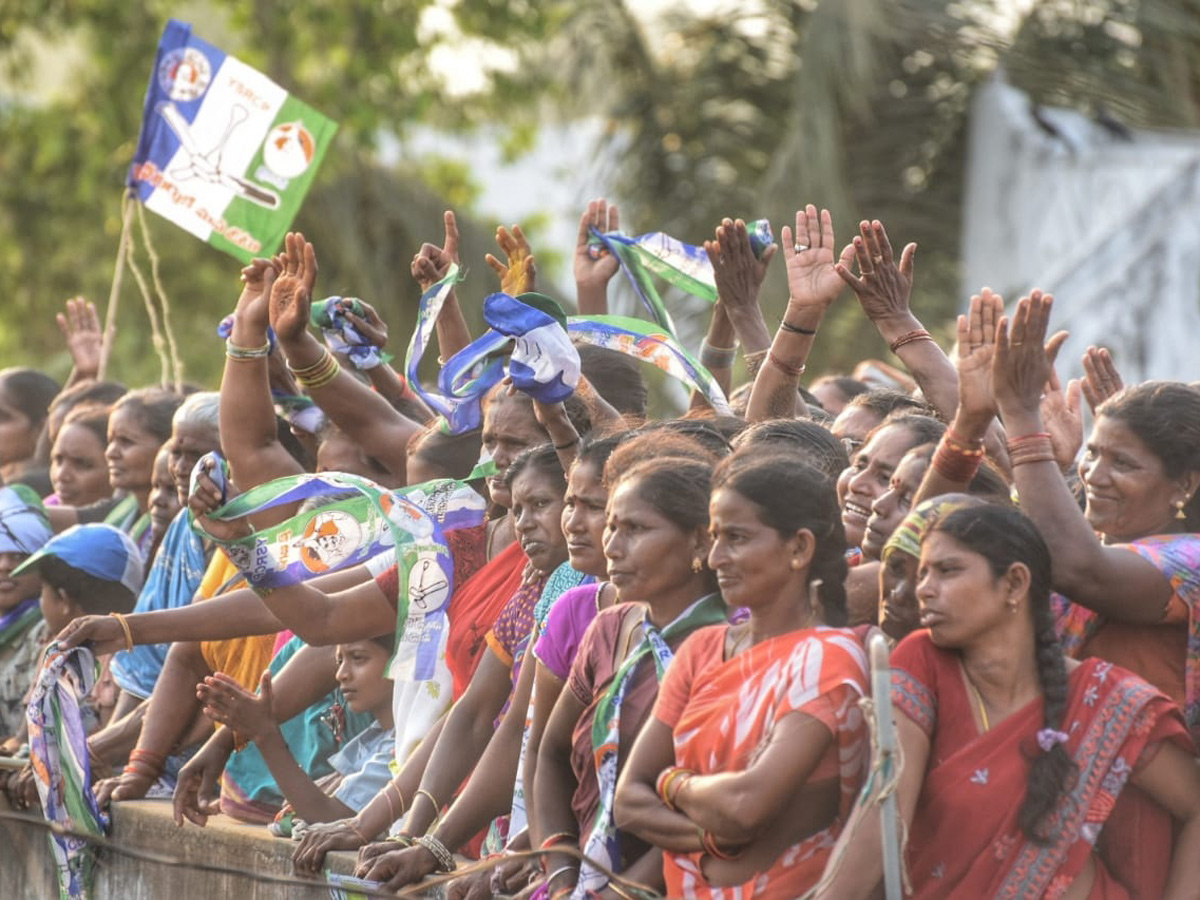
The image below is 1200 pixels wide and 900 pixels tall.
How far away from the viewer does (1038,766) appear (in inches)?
146

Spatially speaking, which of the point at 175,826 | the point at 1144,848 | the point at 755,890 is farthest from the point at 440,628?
the point at 1144,848

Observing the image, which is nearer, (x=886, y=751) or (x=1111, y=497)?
(x=886, y=751)

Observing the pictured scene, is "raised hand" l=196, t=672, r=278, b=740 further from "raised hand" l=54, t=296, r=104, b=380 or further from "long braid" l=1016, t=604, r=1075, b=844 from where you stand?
"raised hand" l=54, t=296, r=104, b=380

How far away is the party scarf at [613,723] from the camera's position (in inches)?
164

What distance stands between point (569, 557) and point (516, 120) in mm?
14556

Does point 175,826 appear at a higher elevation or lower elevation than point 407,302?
higher

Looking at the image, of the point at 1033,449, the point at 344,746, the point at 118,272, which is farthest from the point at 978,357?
the point at 118,272

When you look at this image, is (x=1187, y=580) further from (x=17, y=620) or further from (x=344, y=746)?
(x=17, y=620)

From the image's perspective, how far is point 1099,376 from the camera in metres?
5.28

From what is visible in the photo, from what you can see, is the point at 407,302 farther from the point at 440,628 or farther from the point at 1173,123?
the point at 440,628

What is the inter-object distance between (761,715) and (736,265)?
2318 millimetres

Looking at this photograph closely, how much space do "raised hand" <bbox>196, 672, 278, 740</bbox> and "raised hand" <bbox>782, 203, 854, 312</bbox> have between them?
1718 millimetres

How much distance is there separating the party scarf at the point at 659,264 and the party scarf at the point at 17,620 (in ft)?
7.98

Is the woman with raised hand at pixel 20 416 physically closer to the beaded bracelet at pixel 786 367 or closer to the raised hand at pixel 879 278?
the beaded bracelet at pixel 786 367
